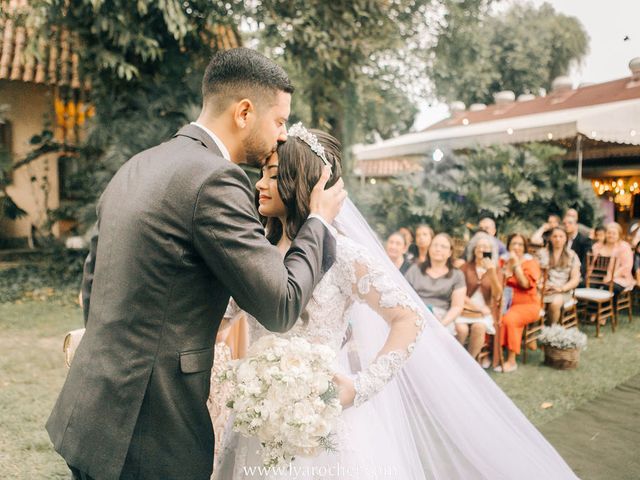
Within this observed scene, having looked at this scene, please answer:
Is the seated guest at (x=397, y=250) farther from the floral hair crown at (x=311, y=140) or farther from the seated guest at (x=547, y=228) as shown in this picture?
the floral hair crown at (x=311, y=140)

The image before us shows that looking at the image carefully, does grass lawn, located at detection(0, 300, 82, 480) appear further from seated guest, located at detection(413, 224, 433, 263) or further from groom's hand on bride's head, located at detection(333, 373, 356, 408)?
seated guest, located at detection(413, 224, 433, 263)

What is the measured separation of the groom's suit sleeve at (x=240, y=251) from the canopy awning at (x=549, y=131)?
8.00 m

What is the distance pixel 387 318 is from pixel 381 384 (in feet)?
0.87

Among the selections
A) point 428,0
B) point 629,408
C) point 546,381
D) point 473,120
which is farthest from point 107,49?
point 473,120

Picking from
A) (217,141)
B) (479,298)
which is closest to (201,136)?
(217,141)

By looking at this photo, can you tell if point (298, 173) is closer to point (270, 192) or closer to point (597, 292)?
point (270, 192)

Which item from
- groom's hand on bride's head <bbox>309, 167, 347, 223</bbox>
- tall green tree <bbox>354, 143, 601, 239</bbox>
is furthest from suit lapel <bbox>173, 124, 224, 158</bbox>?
tall green tree <bbox>354, 143, 601, 239</bbox>

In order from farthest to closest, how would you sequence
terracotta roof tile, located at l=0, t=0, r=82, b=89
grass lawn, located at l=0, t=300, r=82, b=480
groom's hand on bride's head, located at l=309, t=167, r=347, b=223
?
1. terracotta roof tile, located at l=0, t=0, r=82, b=89
2. grass lawn, located at l=0, t=300, r=82, b=480
3. groom's hand on bride's head, located at l=309, t=167, r=347, b=223

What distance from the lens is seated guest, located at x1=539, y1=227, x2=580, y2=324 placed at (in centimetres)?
697

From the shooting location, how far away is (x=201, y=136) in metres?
1.64

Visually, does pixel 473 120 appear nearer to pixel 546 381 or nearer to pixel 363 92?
pixel 363 92

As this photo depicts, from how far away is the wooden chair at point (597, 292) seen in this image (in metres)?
7.49

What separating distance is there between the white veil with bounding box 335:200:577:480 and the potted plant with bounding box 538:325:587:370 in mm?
3749

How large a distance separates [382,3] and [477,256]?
5.16 m
